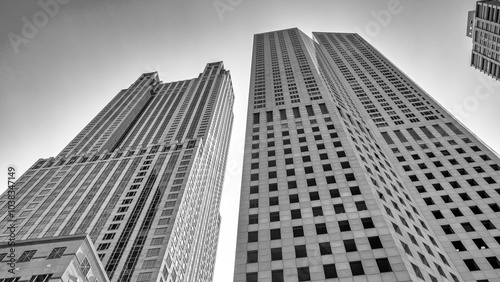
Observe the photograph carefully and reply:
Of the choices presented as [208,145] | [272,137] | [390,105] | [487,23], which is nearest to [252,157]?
[272,137]

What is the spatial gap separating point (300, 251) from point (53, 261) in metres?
31.3

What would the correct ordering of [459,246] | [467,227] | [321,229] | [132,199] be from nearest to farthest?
[321,229] → [459,246] → [467,227] → [132,199]

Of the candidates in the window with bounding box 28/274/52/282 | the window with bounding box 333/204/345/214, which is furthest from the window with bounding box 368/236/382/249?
the window with bounding box 28/274/52/282

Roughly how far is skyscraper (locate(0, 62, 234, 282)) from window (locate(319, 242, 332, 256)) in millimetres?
30514

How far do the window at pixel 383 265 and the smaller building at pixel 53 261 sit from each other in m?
35.2

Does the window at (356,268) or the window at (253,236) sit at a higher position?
the window at (253,236)

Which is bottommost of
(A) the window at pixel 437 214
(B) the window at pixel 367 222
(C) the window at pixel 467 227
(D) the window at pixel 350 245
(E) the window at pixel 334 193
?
(D) the window at pixel 350 245

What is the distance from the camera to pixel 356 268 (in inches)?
1340

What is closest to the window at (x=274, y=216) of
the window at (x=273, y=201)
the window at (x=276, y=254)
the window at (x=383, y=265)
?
the window at (x=273, y=201)

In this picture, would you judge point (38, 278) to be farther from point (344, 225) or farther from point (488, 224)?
point (488, 224)

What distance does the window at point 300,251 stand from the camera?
36931mm

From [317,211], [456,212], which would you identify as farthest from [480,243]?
[317,211]

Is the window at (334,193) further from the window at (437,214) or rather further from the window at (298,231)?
the window at (437,214)

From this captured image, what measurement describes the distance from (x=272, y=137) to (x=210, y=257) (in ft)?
309
